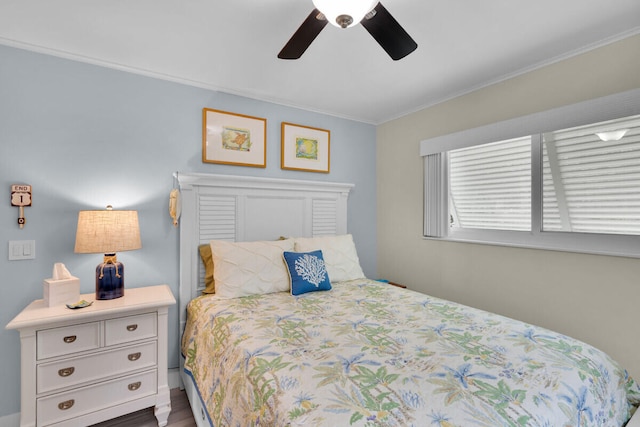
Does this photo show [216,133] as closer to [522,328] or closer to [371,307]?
[371,307]

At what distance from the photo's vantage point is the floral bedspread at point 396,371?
95cm

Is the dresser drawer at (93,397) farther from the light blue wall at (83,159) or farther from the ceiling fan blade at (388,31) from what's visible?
the ceiling fan blade at (388,31)

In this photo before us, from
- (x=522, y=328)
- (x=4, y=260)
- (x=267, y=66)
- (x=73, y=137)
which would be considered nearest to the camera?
(x=522, y=328)

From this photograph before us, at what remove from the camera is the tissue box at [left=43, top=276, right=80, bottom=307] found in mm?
1758

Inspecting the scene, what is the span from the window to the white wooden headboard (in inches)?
40.1

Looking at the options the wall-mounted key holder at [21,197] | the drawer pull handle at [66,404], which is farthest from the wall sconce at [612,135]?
the wall-mounted key holder at [21,197]

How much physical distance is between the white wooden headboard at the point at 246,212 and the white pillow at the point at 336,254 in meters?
0.35

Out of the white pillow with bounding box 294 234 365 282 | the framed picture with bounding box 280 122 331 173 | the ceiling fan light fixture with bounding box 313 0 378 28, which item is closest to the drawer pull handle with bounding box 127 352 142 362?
the white pillow with bounding box 294 234 365 282

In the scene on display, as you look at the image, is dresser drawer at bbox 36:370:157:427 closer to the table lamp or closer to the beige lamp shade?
the table lamp

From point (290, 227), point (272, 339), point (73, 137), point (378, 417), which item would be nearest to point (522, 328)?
point (378, 417)

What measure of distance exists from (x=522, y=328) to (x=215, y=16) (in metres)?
2.35

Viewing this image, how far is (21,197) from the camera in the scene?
1903 millimetres

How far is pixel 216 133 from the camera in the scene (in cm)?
256

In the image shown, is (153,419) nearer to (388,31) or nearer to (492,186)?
(388,31)
